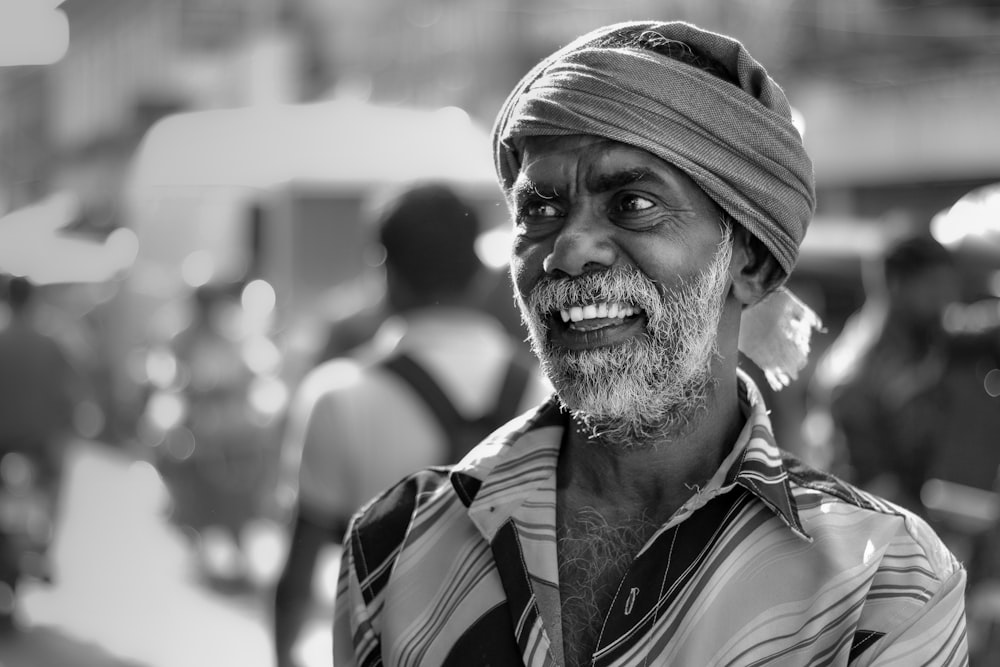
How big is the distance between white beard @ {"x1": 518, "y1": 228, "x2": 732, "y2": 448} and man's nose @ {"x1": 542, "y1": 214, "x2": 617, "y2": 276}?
0.6 inches

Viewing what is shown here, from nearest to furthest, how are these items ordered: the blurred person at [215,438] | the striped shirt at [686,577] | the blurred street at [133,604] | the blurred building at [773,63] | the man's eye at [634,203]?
1. the striped shirt at [686,577]
2. the man's eye at [634,203]
3. the blurred street at [133,604]
4. the blurred person at [215,438]
5. the blurred building at [773,63]

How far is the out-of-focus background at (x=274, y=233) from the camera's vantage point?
7.47 metres

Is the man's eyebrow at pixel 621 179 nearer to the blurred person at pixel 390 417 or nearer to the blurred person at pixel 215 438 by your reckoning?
the blurred person at pixel 390 417

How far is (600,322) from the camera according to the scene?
2.06m

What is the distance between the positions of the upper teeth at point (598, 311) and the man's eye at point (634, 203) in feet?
0.50

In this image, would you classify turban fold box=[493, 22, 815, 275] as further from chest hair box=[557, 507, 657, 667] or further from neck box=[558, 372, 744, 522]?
chest hair box=[557, 507, 657, 667]

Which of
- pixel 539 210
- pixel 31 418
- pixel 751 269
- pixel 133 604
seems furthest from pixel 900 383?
pixel 31 418

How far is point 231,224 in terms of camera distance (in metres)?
23.5

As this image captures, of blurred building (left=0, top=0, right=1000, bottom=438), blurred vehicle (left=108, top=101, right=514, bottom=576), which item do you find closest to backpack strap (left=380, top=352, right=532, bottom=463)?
blurred vehicle (left=108, top=101, right=514, bottom=576)

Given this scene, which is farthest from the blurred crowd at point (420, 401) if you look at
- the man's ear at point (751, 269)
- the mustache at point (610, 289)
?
the mustache at point (610, 289)

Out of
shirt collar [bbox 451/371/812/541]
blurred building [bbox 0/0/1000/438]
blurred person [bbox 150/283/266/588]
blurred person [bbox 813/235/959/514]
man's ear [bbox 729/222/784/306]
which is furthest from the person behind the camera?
blurred building [bbox 0/0/1000/438]

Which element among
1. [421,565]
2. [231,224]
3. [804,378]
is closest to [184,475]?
[804,378]

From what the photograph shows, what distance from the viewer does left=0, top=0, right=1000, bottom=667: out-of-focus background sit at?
7.47 meters

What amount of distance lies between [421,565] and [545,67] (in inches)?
33.0
